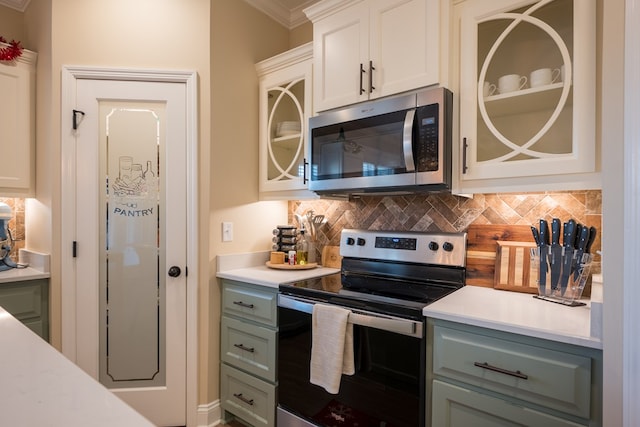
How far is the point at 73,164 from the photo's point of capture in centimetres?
211

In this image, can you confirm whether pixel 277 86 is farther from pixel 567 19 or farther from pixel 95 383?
pixel 95 383

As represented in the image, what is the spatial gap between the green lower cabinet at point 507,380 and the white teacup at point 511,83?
0.99 m

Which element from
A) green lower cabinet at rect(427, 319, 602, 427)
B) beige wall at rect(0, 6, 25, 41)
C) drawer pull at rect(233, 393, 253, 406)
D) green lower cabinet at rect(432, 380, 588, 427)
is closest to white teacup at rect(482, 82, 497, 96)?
green lower cabinet at rect(427, 319, 602, 427)

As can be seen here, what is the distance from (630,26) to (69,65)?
2.56 metres

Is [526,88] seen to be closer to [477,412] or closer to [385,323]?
[385,323]

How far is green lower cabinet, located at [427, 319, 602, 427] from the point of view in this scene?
1.14 meters

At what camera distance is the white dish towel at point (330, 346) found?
5.25 feet

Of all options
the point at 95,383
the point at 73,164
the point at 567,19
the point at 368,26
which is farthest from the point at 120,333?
the point at 567,19

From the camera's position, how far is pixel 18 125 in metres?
2.30

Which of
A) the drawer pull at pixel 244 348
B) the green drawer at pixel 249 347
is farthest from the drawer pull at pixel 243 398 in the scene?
the drawer pull at pixel 244 348

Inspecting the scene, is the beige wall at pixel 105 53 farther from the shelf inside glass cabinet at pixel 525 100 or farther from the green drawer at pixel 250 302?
the shelf inside glass cabinet at pixel 525 100

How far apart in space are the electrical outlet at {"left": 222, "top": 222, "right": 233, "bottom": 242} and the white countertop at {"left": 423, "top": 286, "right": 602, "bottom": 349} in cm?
135

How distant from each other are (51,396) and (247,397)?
1.64m

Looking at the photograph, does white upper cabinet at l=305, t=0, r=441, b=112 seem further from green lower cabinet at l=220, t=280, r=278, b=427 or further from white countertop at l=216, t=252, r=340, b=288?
green lower cabinet at l=220, t=280, r=278, b=427
